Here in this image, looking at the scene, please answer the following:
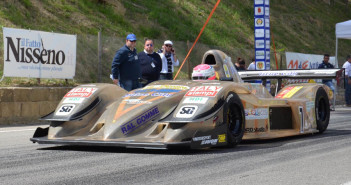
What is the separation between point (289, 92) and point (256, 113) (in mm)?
1911

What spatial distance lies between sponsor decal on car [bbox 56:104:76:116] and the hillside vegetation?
7.30m

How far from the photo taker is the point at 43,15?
62.4 feet

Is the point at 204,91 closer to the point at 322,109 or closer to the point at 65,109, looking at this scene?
the point at 65,109

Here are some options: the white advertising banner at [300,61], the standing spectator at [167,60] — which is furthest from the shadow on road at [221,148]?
the white advertising banner at [300,61]

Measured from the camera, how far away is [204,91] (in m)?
7.65

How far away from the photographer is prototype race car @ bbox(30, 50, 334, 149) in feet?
24.0

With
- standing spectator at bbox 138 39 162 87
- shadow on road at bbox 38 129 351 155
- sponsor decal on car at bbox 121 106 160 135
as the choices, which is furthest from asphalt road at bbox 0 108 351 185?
standing spectator at bbox 138 39 162 87

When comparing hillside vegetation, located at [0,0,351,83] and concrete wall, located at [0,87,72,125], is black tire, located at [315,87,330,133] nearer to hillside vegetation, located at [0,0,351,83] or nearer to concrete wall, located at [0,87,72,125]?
concrete wall, located at [0,87,72,125]

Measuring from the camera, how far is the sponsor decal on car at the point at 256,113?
8320mm

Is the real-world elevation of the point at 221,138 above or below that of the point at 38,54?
below

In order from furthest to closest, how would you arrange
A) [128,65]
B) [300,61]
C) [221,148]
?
[300,61] → [128,65] → [221,148]

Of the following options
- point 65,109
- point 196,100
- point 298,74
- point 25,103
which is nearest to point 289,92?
point 298,74

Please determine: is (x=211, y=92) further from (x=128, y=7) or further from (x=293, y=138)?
(x=128, y=7)

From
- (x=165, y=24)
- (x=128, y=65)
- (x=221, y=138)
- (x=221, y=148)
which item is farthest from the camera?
(x=165, y=24)
